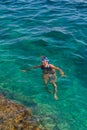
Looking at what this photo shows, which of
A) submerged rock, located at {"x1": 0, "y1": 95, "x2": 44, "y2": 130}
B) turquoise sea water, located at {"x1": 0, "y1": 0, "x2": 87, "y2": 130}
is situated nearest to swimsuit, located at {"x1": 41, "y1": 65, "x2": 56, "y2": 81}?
turquoise sea water, located at {"x1": 0, "y1": 0, "x2": 87, "y2": 130}

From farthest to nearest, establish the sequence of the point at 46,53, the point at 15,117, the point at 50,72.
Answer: the point at 46,53 < the point at 50,72 < the point at 15,117

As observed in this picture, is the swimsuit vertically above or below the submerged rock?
above

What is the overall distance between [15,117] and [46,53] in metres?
7.08

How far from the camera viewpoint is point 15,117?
12.4 m

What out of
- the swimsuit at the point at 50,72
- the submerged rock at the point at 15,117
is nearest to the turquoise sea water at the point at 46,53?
the submerged rock at the point at 15,117

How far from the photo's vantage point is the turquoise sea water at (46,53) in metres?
13.7

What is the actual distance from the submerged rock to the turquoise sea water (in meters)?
A: 0.56

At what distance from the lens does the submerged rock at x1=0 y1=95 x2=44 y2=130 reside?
39.2 ft

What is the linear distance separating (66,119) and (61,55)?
Result: 6.23m

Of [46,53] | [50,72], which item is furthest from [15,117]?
[46,53]

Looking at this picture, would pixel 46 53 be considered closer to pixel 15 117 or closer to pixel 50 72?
pixel 50 72

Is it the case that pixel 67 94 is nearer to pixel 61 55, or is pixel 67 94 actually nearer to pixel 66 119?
pixel 66 119

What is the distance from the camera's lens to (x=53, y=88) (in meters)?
15.1

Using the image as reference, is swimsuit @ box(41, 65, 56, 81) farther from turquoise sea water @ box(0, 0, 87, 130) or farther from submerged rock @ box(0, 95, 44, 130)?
submerged rock @ box(0, 95, 44, 130)
